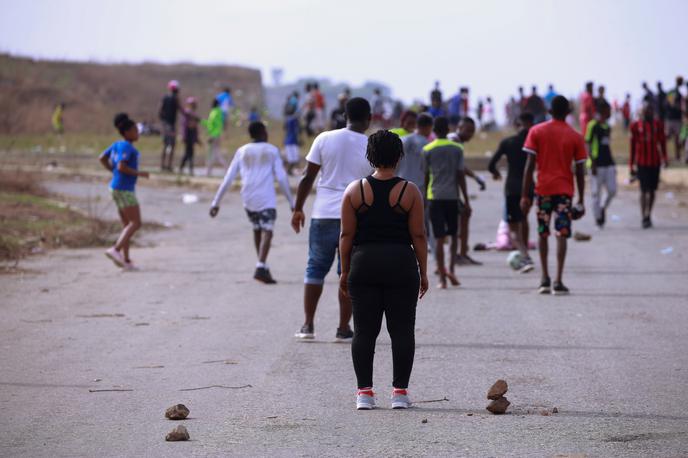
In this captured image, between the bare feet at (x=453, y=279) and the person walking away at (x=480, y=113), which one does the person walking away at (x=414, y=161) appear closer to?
the bare feet at (x=453, y=279)

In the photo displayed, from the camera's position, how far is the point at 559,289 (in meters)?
12.4

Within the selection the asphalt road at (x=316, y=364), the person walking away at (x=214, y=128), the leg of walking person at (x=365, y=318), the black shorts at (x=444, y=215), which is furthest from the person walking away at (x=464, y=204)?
the person walking away at (x=214, y=128)

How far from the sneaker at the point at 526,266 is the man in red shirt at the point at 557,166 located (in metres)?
2.01

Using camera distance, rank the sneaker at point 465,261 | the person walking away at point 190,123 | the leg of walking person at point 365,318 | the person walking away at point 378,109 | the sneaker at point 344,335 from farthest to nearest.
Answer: the person walking away at point 378,109, the person walking away at point 190,123, the sneaker at point 465,261, the sneaker at point 344,335, the leg of walking person at point 365,318

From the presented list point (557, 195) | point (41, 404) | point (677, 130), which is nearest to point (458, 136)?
point (557, 195)

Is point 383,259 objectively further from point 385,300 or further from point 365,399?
point 365,399

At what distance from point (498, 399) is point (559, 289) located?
18.4ft

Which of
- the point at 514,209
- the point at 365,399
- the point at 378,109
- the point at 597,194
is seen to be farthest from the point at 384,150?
the point at 378,109

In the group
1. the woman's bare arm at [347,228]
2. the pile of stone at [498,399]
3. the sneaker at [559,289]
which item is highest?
the woman's bare arm at [347,228]

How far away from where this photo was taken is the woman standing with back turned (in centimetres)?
723

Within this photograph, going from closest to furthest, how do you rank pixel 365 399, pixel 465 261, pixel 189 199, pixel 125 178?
pixel 365 399 → pixel 125 178 → pixel 465 261 → pixel 189 199

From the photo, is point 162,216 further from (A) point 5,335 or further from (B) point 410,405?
(B) point 410,405

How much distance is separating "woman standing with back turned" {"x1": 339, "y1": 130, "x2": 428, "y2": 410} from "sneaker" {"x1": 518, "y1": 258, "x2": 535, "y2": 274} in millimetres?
7264

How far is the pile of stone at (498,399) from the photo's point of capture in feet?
22.8
